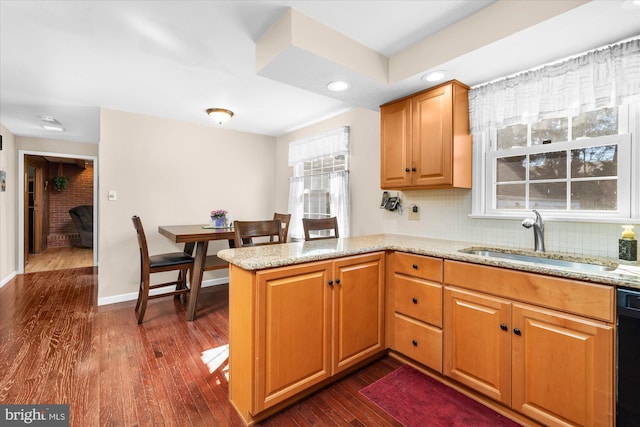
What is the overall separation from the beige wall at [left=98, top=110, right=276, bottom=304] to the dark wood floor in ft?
2.23

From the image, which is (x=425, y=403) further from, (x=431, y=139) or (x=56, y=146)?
(x=56, y=146)

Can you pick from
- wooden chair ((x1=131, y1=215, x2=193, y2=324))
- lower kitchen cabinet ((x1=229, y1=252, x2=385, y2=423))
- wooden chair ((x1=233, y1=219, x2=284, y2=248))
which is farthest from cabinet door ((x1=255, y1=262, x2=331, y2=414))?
wooden chair ((x1=131, y1=215, x2=193, y2=324))

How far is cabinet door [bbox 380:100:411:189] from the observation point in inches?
95.0

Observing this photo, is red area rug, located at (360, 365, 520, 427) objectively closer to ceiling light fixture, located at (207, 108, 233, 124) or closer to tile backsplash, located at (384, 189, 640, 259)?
tile backsplash, located at (384, 189, 640, 259)

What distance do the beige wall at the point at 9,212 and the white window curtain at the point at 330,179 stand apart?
396 centimetres

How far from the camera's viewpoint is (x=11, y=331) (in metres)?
2.62

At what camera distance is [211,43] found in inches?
79.6

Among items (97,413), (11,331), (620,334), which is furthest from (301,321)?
(11,331)

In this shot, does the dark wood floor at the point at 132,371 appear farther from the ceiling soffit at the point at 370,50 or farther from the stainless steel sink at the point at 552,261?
the ceiling soffit at the point at 370,50

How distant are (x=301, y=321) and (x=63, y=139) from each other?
5.48 metres

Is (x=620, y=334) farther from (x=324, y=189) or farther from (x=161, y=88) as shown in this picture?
(x=161, y=88)

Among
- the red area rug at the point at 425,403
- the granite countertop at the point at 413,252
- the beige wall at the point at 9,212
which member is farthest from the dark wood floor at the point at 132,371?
the beige wall at the point at 9,212

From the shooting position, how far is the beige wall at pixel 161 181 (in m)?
3.43

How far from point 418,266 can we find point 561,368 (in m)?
0.84
